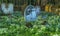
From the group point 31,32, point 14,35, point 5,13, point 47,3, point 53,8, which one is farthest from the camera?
point 47,3

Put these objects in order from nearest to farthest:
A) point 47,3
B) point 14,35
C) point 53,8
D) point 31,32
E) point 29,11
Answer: point 14,35 → point 31,32 → point 29,11 → point 53,8 → point 47,3

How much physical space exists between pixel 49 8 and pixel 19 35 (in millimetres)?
9705

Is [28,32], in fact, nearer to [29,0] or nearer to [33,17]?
[33,17]

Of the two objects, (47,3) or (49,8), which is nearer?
(49,8)

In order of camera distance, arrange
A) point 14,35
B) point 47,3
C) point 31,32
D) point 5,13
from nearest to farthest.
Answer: point 14,35 < point 31,32 < point 5,13 < point 47,3

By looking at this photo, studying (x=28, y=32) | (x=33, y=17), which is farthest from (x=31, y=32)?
(x=33, y=17)

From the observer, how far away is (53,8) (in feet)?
52.5

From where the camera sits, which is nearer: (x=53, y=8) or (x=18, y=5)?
(x=53, y=8)

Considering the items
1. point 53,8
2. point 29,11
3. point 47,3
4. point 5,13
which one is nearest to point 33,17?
point 29,11

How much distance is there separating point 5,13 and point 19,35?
24.4 ft

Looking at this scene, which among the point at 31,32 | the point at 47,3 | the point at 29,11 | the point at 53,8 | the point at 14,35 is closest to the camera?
the point at 14,35

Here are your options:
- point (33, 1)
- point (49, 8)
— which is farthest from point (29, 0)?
point (49, 8)

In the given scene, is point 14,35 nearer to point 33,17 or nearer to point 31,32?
point 31,32

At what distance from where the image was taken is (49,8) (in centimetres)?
1620
